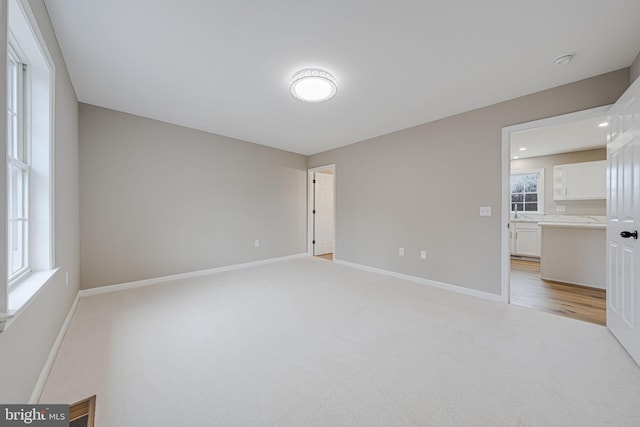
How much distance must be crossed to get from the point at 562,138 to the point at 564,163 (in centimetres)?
152

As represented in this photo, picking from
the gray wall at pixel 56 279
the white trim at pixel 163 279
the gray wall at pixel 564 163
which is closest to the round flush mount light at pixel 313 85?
the gray wall at pixel 56 279

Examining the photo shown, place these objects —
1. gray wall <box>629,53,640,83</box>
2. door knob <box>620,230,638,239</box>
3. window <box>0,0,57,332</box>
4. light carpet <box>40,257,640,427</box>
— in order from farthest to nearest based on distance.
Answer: gray wall <box>629,53,640,83</box> → door knob <box>620,230,638,239</box> → window <box>0,0,57,332</box> → light carpet <box>40,257,640,427</box>

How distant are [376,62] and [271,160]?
129 inches

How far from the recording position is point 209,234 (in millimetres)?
4246

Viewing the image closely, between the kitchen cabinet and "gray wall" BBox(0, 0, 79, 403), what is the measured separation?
753 cm

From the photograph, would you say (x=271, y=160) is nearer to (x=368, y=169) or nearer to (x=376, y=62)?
(x=368, y=169)

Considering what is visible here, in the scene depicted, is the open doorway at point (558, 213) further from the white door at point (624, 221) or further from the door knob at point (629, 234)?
the door knob at point (629, 234)

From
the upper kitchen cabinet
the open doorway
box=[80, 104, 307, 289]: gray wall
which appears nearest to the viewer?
the open doorway

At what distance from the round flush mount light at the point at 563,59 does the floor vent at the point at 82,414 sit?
4.00m

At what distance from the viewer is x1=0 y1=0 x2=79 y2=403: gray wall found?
117cm

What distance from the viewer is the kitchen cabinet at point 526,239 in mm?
5531

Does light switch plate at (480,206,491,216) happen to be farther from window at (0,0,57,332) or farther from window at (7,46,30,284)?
window at (7,46,30,284)

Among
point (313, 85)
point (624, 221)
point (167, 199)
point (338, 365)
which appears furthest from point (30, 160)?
point (624, 221)

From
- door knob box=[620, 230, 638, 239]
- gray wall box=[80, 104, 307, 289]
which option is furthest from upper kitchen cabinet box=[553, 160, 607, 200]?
gray wall box=[80, 104, 307, 289]
